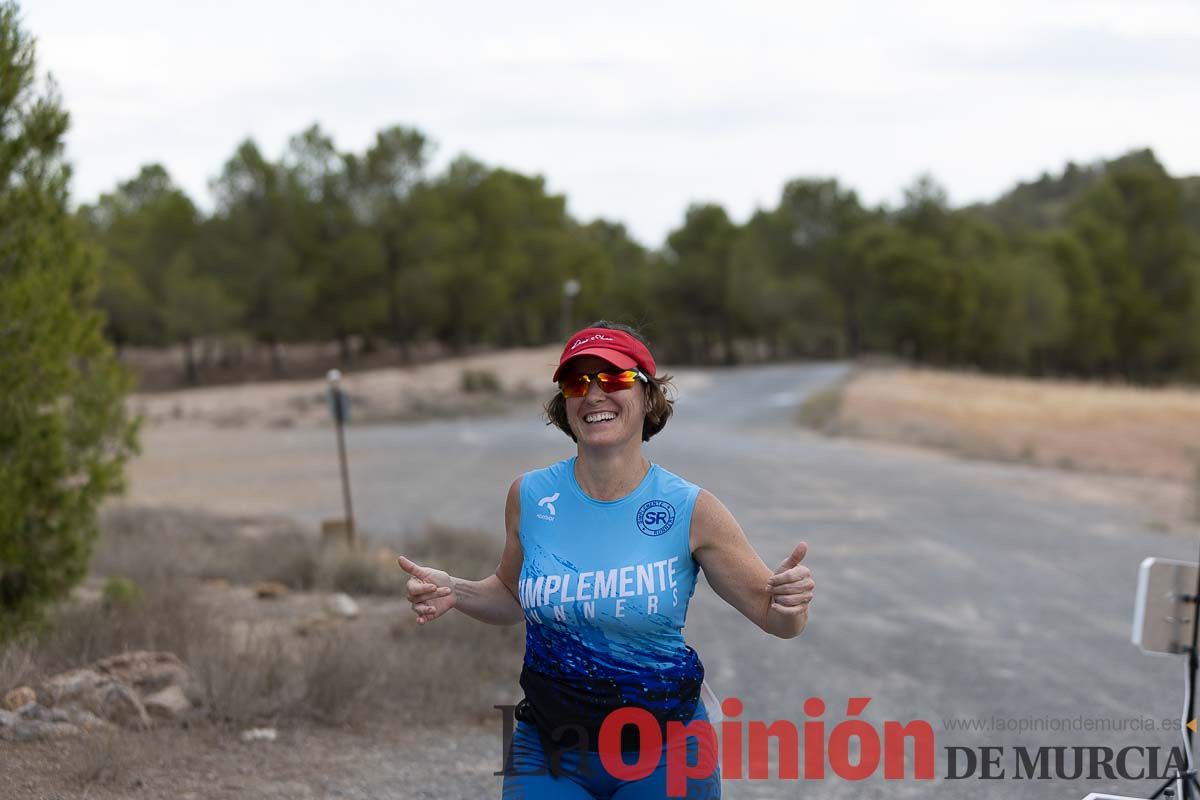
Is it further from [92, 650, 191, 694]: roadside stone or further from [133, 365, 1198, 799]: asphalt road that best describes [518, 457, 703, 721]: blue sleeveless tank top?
[92, 650, 191, 694]: roadside stone

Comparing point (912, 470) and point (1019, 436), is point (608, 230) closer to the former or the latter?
point (1019, 436)

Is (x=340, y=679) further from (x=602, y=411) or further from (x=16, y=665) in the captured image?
(x=602, y=411)

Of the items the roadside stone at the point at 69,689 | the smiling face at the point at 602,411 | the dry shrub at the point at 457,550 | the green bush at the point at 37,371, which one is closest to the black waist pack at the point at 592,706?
the smiling face at the point at 602,411

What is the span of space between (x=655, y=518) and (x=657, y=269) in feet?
273

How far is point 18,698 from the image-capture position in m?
5.83

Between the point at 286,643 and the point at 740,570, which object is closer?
the point at 740,570

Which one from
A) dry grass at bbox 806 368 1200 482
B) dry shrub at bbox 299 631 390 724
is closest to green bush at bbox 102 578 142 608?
dry shrub at bbox 299 631 390 724

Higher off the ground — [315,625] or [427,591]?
[427,591]

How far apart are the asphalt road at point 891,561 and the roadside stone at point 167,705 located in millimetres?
2624

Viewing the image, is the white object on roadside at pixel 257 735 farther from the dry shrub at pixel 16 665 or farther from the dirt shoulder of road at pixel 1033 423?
the dirt shoulder of road at pixel 1033 423

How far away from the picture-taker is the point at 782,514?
17766 millimetres

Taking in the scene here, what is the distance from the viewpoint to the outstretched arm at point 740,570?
3.17m

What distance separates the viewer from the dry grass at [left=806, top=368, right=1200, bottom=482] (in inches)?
1139

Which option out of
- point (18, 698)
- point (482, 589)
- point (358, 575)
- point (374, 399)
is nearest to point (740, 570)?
point (482, 589)
